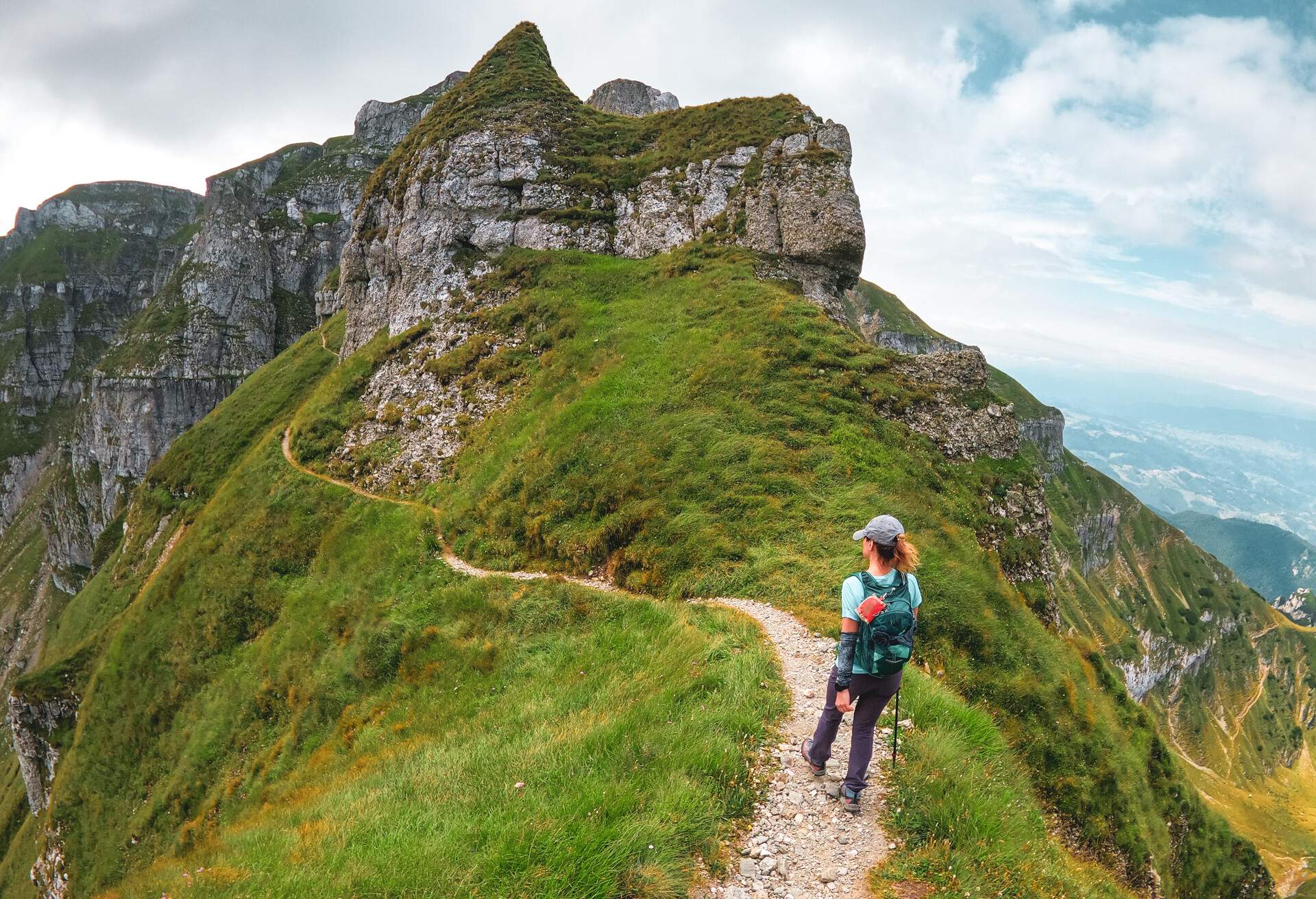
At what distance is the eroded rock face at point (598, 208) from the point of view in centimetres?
3822

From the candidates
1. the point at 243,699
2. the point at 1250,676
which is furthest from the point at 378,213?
the point at 1250,676

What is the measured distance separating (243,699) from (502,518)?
14397 mm

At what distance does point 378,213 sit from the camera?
181ft

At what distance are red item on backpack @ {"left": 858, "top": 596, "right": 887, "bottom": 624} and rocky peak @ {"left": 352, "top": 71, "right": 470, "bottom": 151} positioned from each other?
219132 millimetres

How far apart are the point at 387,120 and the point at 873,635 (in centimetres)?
23062

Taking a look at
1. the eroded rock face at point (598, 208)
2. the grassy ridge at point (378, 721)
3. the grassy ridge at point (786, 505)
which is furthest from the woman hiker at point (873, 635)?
the eroded rock face at point (598, 208)

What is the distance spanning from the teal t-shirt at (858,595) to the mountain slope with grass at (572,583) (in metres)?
2.20

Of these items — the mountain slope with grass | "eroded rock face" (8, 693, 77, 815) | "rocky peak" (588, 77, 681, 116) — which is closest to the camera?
the mountain slope with grass

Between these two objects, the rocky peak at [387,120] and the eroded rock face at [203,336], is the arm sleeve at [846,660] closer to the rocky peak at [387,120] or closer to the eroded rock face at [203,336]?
the eroded rock face at [203,336]

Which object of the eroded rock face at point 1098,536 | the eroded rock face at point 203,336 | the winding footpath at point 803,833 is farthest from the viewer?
the eroded rock face at point 1098,536

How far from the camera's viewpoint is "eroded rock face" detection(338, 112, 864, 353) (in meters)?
38.2

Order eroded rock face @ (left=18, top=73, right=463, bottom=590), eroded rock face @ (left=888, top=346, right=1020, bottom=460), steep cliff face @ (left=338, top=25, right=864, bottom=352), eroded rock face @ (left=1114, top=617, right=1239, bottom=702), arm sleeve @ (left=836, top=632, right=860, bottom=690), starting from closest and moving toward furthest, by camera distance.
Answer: arm sleeve @ (left=836, top=632, right=860, bottom=690), eroded rock face @ (left=888, top=346, right=1020, bottom=460), steep cliff face @ (left=338, top=25, right=864, bottom=352), eroded rock face @ (left=18, top=73, right=463, bottom=590), eroded rock face @ (left=1114, top=617, right=1239, bottom=702)

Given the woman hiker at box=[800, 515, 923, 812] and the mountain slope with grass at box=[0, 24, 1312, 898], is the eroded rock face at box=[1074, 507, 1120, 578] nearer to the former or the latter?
the mountain slope with grass at box=[0, 24, 1312, 898]

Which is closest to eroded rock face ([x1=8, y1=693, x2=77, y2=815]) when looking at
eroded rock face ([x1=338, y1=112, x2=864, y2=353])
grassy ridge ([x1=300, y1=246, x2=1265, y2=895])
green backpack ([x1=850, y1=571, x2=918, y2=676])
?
eroded rock face ([x1=338, y1=112, x2=864, y2=353])
